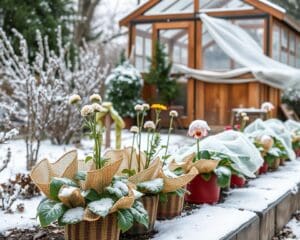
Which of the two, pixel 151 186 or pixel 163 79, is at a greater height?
pixel 163 79

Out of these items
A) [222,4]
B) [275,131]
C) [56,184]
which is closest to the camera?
[56,184]

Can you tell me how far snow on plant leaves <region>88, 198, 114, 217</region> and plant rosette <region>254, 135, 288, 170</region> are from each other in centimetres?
231

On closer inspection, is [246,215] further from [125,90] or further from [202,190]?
[125,90]

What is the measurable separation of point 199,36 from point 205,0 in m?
0.74

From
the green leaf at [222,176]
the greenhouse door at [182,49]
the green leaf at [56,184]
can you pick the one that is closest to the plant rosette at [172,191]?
the green leaf at [222,176]

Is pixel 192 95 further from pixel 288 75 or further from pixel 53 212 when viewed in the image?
pixel 53 212

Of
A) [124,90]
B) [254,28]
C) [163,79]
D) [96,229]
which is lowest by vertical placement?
[96,229]

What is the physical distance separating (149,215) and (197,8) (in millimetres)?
8037

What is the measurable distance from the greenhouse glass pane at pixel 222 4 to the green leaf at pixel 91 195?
807cm

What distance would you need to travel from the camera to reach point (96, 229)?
220 centimetres

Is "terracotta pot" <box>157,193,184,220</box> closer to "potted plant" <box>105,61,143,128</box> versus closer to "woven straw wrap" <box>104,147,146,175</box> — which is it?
"woven straw wrap" <box>104,147,146,175</box>

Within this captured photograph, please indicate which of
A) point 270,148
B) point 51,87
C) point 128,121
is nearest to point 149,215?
point 270,148

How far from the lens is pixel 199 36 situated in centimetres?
1005

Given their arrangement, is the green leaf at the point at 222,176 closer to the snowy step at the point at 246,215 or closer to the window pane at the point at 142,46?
the snowy step at the point at 246,215
